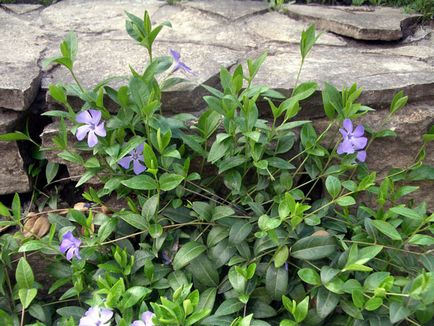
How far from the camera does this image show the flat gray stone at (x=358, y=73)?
162 centimetres

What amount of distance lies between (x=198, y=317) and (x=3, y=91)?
88 cm

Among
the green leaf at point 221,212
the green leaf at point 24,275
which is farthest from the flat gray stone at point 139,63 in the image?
the green leaf at point 24,275

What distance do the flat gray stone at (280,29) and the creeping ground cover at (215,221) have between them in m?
0.59

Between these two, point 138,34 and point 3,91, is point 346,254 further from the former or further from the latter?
point 3,91

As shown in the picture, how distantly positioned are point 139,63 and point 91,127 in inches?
16.5

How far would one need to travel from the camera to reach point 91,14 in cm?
233

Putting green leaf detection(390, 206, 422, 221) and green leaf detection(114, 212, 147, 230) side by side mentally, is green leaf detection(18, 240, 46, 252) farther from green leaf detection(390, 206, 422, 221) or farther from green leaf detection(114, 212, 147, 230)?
green leaf detection(390, 206, 422, 221)

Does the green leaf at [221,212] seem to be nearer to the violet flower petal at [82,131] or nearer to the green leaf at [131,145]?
the green leaf at [131,145]

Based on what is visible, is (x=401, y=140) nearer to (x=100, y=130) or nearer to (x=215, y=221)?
(x=215, y=221)

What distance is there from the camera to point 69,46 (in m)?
1.44

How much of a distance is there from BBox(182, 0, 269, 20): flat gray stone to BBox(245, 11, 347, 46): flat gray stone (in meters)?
0.05

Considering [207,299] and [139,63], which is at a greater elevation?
[139,63]

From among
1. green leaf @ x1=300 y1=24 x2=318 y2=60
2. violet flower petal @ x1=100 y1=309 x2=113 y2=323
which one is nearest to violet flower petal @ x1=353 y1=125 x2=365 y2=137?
green leaf @ x1=300 y1=24 x2=318 y2=60

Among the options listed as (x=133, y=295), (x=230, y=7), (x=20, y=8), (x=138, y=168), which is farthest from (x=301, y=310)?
(x=20, y=8)
